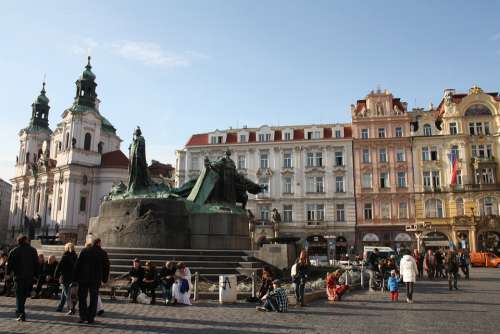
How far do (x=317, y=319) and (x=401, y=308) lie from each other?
3.07 m

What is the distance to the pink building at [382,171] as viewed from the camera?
4538cm

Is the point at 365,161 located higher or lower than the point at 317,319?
higher

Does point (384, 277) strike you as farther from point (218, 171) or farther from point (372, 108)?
point (372, 108)

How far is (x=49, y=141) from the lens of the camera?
79.4 m

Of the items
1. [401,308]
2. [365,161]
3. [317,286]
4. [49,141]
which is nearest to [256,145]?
[365,161]

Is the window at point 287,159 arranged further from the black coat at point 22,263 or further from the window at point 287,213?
the black coat at point 22,263

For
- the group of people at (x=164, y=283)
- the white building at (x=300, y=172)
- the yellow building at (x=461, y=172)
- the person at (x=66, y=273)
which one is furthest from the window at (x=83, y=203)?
the person at (x=66, y=273)

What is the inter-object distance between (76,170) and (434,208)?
1840 inches

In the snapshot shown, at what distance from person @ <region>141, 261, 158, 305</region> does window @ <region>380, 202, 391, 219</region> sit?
125 ft

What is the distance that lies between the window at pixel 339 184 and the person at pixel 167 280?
3761 centimetres

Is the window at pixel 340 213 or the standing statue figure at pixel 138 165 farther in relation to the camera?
the window at pixel 340 213

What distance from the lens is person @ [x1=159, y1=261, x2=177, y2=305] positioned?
429 inches

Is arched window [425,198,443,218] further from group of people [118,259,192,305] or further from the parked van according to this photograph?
group of people [118,259,192,305]

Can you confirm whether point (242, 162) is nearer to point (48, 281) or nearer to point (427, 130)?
point (427, 130)
